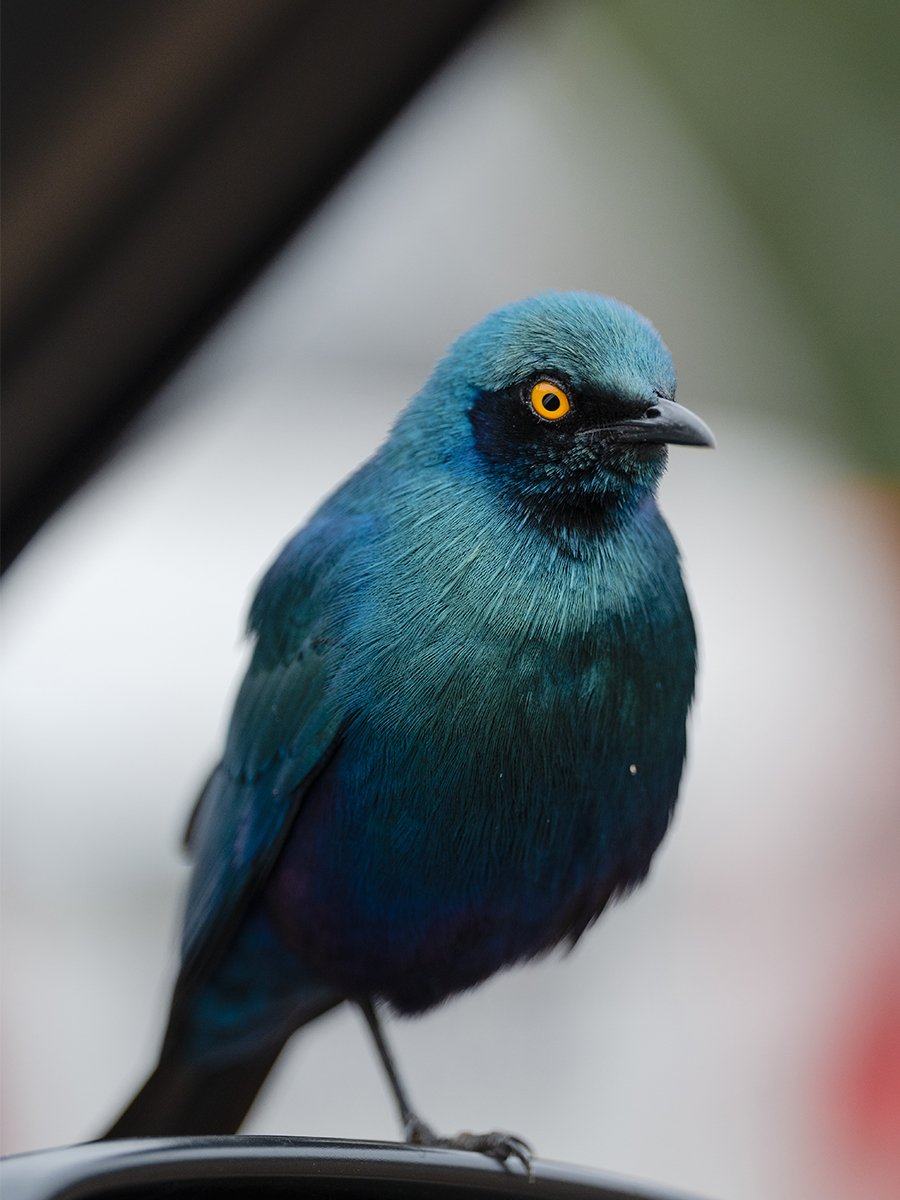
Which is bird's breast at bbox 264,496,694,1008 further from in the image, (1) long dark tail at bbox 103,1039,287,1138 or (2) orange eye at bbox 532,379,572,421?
(1) long dark tail at bbox 103,1039,287,1138

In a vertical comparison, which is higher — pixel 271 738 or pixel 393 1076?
pixel 271 738

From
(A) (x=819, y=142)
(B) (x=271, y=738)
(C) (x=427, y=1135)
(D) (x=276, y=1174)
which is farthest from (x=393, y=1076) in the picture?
(A) (x=819, y=142)

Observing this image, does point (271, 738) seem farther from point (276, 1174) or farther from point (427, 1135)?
point (276, 1174)

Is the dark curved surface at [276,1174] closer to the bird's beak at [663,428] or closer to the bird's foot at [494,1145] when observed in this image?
the bird's foot at [494,1145]

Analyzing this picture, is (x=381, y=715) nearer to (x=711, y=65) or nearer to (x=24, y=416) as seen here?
(x=24, y=416)

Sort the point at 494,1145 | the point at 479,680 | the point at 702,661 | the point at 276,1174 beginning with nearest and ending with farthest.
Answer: the point at 276,1174 < the point at 479,680 < the point at 494,1145 < the point at 702,661

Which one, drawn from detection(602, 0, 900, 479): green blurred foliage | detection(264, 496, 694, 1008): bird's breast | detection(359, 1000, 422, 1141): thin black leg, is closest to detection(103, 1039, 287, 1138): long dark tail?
detection(359, 1000, 422, 1141): thin black leg

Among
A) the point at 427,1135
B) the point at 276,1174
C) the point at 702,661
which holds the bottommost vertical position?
the point at 427,1135
